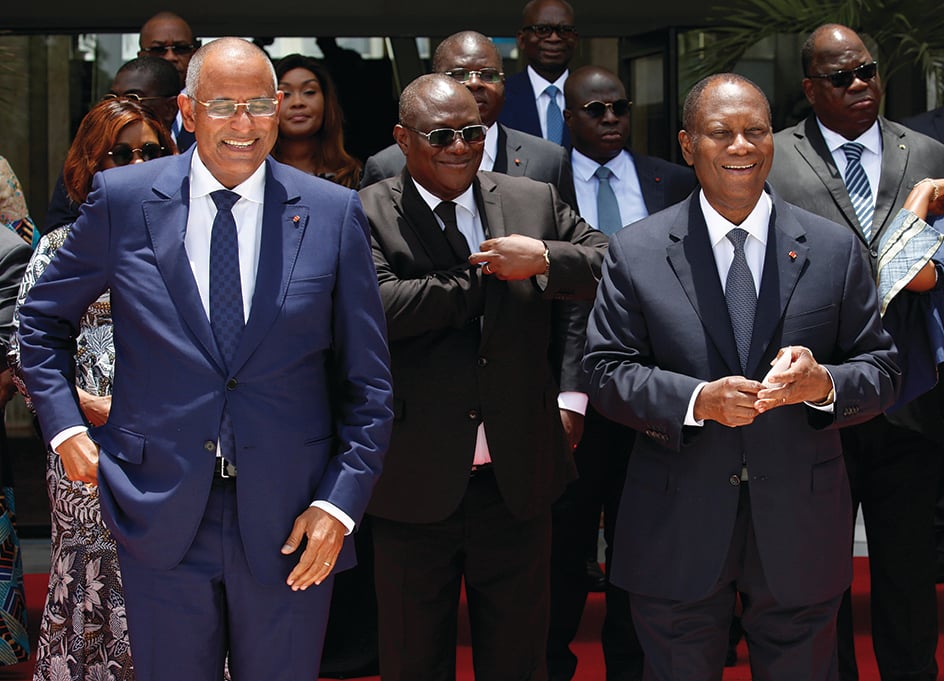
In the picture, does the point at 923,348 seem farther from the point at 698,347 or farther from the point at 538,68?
the point at 538,68

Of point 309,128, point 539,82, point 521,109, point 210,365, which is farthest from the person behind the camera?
point 539,82

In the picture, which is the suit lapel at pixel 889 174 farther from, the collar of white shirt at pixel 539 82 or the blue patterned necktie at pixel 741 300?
the collar of white shirt at pixel 539 82

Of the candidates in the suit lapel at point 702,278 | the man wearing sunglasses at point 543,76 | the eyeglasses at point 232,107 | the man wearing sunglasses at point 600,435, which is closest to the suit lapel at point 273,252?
the eyeglasses at point 232,107

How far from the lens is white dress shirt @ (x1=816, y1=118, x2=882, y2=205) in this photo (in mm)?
5133

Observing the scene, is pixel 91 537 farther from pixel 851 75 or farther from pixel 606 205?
pixel 851 75

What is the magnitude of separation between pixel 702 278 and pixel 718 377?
27cm

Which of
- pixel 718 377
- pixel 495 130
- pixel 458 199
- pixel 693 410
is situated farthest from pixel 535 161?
pixel 693 410

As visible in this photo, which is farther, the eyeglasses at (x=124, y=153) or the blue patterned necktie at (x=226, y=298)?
the eyeglasses at (x=124, y=153)

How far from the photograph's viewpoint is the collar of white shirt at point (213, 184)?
3.42 m

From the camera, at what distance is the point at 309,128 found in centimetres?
566

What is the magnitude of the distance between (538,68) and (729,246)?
2.61m

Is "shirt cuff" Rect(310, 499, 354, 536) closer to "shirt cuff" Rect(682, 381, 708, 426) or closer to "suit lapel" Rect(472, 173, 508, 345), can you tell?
"shirt cuff" Rect(682, 381, 708, 426)

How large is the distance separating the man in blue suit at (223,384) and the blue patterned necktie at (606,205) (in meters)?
2.26

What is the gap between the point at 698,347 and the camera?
3793mm
